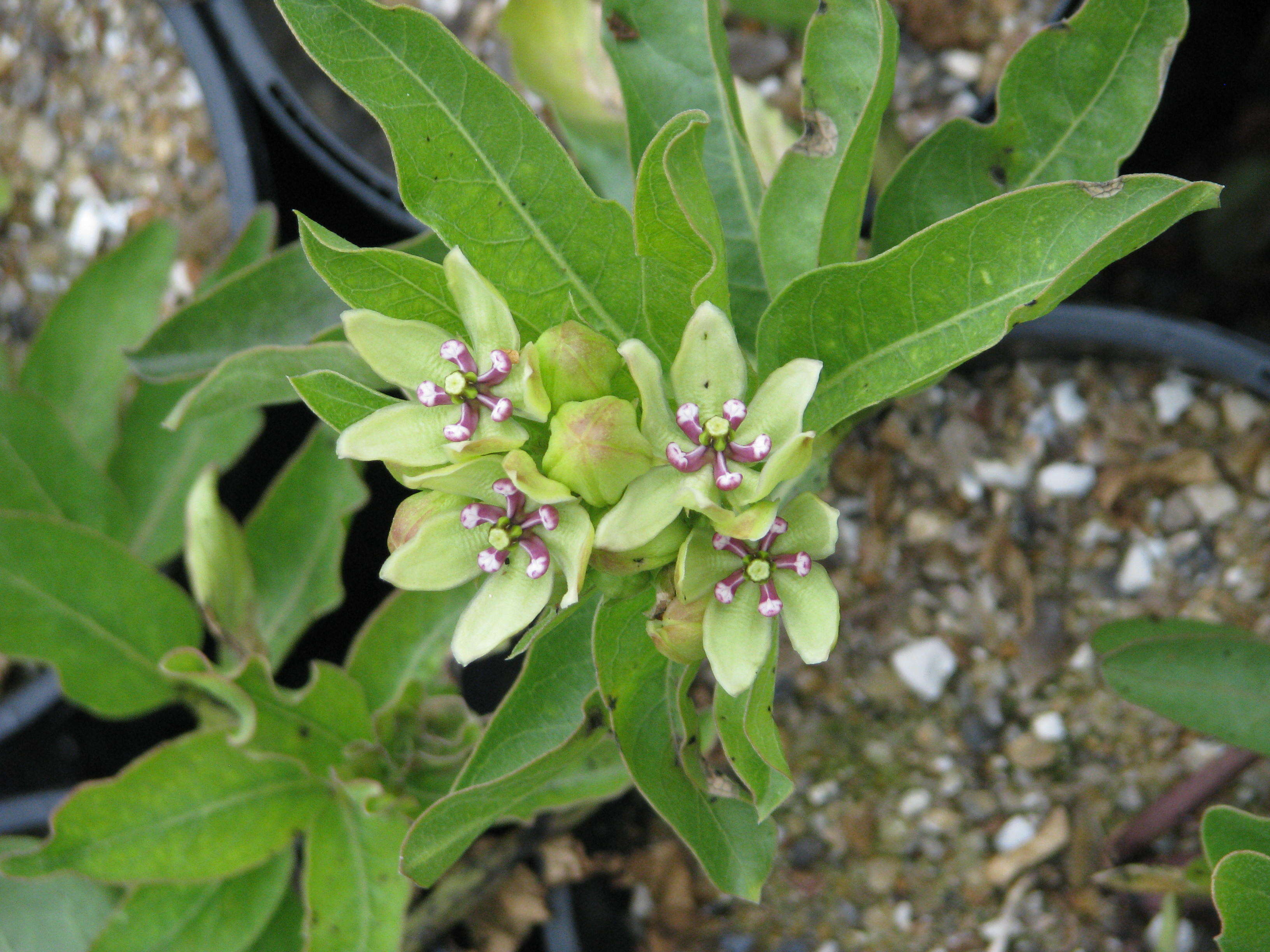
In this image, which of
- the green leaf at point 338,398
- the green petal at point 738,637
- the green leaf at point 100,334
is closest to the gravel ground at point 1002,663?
the green petal at point 738,637

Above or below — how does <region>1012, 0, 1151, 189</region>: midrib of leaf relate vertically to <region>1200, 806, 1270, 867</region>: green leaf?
above

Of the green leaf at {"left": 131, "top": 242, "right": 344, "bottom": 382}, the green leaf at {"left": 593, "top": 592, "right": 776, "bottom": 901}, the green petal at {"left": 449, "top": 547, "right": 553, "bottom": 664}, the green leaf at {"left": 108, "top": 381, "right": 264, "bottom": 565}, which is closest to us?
the green petal at {"left": 449, "top": 547, "right": 553, "bottom": 664}

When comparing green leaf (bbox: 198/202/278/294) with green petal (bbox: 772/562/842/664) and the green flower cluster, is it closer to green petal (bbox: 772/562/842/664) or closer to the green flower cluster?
the green flower cluster

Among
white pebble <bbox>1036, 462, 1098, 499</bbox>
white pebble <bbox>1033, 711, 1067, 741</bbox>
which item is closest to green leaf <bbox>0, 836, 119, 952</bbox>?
white pebble <bbox>1033, 711, 1067, 741</bbox>

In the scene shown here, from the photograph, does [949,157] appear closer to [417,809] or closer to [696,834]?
[696,834]

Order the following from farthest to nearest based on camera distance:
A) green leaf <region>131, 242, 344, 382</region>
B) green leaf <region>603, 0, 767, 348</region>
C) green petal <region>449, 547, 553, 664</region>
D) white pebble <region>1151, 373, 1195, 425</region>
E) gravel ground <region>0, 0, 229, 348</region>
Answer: gravel ground <region>0, 0, 229, 348</region> → white pebble <region>1151, 373, 1195, 425</region> → green leaf <region>131, 242, 344, 382</region> → green leaf <region>603, 0, 767, 348</region> → green petal <region>449, 547, 553, 664</region>

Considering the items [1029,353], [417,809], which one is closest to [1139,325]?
[1029,353]
